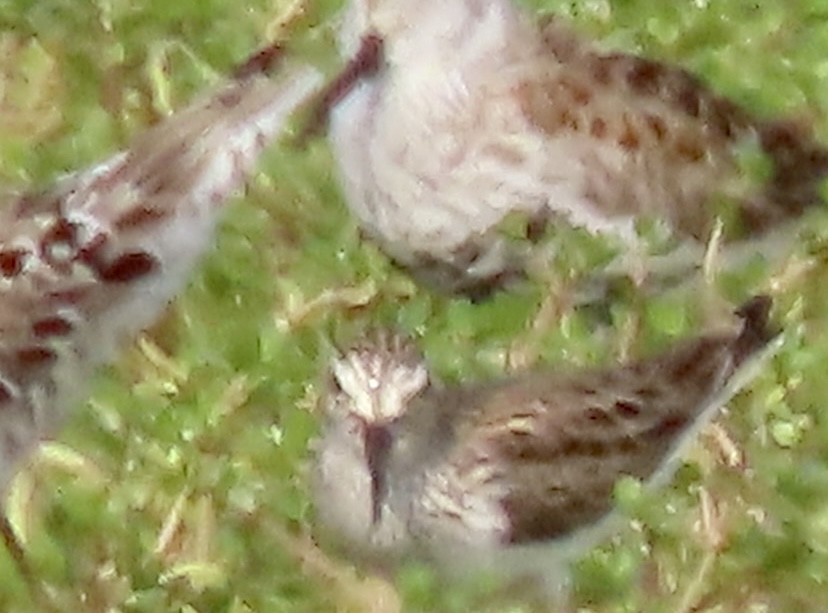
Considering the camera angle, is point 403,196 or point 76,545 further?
point 403,196

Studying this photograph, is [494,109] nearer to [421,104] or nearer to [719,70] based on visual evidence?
[421,104]

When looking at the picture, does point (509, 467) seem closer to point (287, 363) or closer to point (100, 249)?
point (287, 363)

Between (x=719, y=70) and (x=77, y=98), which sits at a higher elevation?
(x=77, y=98)

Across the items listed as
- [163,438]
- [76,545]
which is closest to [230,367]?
[163,438]

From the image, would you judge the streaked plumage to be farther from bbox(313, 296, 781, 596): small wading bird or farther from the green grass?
bbox(313, 296, 781, 596): small wading bird

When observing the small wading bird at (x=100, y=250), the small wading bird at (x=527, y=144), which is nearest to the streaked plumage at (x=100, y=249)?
the small wading bird at (x=100, y=250)
